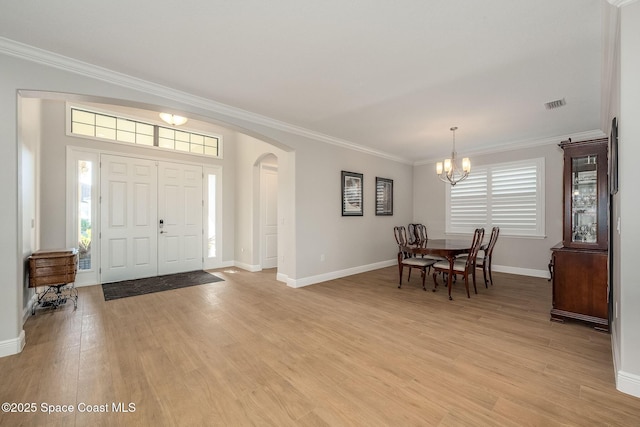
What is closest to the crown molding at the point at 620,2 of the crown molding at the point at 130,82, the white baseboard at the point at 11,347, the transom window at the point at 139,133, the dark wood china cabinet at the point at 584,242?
the dark wood china cabinet at the point at 584,242

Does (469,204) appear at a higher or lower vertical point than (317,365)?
higher

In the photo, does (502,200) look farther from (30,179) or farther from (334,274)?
(30,179)

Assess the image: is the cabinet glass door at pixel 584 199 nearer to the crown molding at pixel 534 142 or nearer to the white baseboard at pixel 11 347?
the crown molding at pixel 534 142

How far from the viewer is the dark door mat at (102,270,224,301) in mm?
4180

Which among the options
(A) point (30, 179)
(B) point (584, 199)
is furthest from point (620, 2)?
(A) point (30, 179)

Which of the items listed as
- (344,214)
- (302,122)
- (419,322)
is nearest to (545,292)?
(419,322)

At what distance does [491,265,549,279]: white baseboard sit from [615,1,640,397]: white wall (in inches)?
155

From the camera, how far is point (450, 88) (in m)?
3.05

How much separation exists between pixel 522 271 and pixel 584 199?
2871mm

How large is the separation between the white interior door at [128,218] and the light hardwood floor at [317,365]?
131 cm

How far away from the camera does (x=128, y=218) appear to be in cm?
497

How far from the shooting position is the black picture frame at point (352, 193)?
17.7ft

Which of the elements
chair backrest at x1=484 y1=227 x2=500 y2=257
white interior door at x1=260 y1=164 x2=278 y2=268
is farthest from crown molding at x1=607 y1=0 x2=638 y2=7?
white interior door at x1=260 y1=164 x2=278 y2=268

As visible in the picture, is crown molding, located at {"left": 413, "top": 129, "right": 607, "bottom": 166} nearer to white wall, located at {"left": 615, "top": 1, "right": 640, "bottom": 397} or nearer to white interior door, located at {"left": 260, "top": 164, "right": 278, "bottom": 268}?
white wall, located at {"left": 615, "top": 1, "right": 640, "bottom": 397}
